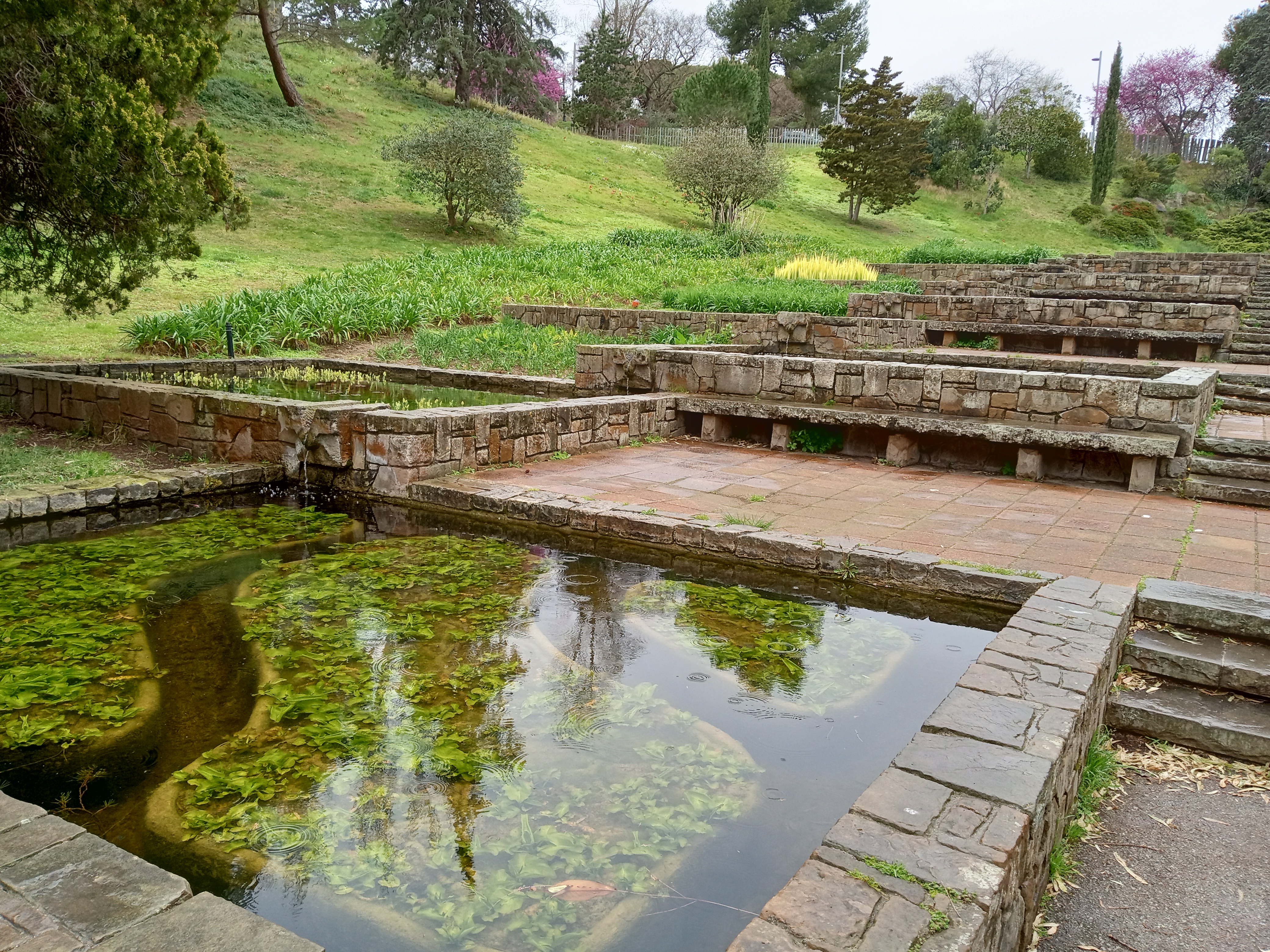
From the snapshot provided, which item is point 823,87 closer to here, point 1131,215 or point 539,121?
point 539,121

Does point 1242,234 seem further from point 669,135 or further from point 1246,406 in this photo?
point 669,135

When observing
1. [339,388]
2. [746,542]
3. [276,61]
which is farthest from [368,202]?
[746,542]

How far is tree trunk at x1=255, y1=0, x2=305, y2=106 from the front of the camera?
28.0m

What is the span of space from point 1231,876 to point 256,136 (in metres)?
31.7

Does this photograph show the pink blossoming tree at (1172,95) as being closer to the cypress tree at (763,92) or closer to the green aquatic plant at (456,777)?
the cypress tree at (763,92)

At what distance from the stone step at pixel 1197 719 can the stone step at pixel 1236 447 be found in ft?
12.3

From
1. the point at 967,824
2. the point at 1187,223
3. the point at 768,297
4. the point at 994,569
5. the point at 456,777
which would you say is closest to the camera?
the point at 967,824

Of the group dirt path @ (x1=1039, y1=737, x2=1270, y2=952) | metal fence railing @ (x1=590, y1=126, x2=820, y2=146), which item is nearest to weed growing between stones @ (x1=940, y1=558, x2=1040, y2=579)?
dirt path @ (x1=1039, y1=737, x2=1270, y2=952)

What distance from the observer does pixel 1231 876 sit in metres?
2.50

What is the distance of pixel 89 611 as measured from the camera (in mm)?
4133

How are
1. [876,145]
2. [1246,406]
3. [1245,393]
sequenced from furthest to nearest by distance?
[876,145], [1245,393], [1246,406]

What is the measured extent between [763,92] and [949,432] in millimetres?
36078

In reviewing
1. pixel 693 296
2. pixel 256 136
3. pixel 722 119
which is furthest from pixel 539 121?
pixel 693 296

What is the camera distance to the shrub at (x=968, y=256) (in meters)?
19.7
